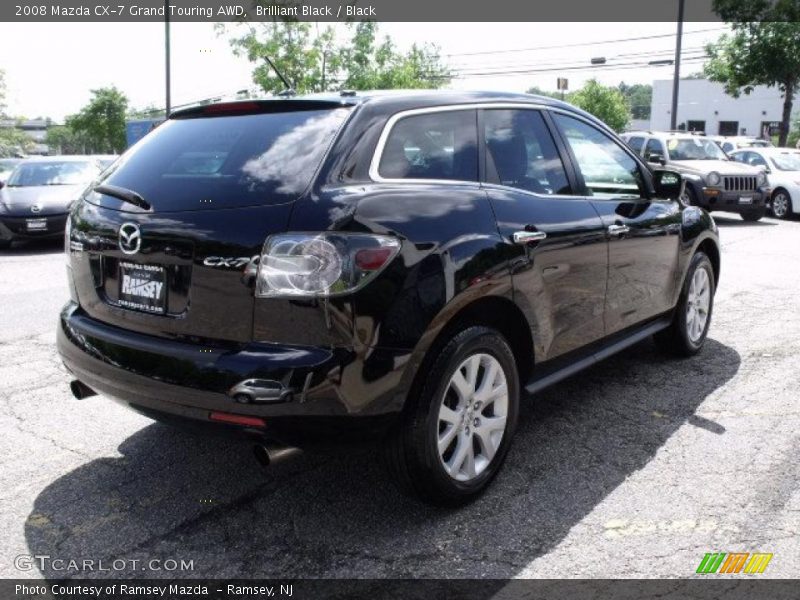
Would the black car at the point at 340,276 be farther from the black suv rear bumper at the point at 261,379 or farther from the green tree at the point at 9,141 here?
the green tree at the point at 9,141

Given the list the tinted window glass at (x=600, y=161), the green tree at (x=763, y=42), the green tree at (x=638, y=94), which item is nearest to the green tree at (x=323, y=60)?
the green tree at (x=763, y=42)

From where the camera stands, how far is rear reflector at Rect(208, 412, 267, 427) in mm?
2736

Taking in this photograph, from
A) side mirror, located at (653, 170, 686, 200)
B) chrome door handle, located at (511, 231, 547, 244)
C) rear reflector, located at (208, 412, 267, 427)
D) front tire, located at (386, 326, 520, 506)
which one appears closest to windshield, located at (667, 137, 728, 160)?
side mirror, located at (653, 170, 686, 200)

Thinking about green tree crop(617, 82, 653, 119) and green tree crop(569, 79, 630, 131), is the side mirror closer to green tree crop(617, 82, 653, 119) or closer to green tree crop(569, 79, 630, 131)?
green tree crop(569, 79, 630, 131)

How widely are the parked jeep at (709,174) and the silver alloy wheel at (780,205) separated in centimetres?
115

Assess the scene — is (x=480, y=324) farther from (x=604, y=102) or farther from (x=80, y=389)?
(x=604, y=102)

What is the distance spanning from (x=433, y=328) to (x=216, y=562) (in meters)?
1.20

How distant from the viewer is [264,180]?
2.93m

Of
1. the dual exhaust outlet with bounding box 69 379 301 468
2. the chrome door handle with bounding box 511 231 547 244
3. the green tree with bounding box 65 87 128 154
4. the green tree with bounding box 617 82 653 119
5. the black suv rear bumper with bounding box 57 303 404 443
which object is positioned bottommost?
the dual exhaust outlet with bounding box 69 379 301 468

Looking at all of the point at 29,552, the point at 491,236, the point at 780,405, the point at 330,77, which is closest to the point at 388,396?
the point at 491,236

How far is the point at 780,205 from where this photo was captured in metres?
17.4

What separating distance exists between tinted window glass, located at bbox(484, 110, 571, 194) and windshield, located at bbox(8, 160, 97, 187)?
11305mm

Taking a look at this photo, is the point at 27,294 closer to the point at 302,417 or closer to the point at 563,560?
the point at 302,417

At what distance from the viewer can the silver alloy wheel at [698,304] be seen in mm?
5414
